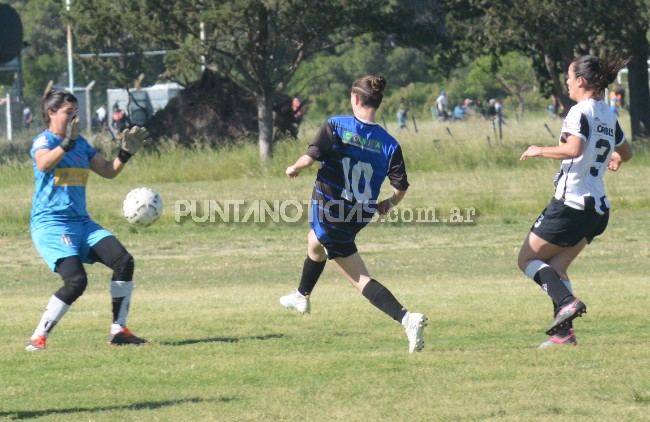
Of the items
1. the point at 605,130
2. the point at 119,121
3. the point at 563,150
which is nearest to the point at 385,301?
the point at 563,150

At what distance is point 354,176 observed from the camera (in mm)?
7848

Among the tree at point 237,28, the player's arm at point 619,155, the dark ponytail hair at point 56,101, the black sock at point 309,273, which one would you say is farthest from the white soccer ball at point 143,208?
the tree at point 237,28

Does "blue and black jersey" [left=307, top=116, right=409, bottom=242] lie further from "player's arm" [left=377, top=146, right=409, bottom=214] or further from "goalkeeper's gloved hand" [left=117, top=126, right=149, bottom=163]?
"goalkeeper's gloved hand" [left=117, top=126, right=149, bottom=163]

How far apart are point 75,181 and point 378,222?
11867 millimetres

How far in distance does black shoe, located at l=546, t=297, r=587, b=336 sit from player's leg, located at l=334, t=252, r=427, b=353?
0.84 metres

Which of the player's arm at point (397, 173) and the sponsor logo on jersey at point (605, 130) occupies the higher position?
the sponsor logo on jersey at point (605, 130)

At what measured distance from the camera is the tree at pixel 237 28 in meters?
30.9

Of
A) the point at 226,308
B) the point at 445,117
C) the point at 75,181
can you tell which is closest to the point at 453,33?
the point at 445,117

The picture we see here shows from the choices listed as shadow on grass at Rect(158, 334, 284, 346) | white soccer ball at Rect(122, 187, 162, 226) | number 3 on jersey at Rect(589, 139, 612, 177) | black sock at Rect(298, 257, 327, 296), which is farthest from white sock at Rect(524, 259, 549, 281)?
white soccer ball at Rect(122, 187, 162, 226)

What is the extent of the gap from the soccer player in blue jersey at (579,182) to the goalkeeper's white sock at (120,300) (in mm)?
2818

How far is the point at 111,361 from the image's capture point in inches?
299

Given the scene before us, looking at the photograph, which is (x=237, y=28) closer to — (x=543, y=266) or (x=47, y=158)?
(x=47, y=158)

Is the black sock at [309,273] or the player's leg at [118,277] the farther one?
the black sock at [309,273]

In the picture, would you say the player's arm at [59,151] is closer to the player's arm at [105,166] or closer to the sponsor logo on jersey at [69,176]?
the sponsor logo on jersey at [69,176]
